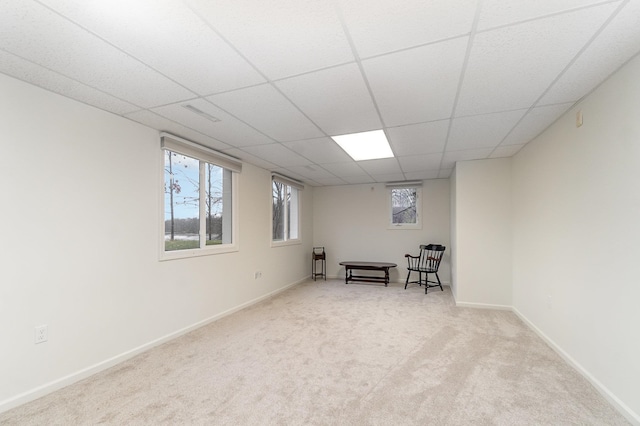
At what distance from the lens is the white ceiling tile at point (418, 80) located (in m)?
1.71

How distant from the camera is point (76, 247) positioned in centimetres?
231

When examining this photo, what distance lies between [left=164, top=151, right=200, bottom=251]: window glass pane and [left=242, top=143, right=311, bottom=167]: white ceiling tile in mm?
767

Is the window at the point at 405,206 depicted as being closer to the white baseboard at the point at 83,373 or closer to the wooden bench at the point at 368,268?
the wooden bench at the point at 368,268

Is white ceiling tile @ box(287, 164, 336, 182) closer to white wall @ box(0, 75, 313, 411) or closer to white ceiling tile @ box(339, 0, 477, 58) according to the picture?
white wall @ box(0, 75, 313, 411)

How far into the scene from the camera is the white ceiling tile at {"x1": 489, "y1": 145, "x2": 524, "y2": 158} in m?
3.67

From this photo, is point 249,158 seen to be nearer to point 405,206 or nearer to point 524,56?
point 524,56

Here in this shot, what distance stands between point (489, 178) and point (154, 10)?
4.44 m

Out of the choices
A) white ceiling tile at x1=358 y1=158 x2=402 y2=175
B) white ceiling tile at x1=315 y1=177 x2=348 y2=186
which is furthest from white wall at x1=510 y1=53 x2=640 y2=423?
white ceiling tile at x1=315 y1=177 x2=348 y2=186

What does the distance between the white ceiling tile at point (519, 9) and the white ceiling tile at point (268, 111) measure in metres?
→ 1.38

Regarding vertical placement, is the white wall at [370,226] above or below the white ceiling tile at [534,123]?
below

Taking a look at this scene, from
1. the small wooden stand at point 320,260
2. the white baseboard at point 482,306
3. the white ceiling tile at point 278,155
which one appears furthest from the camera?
the small wooden stand at point 320,260

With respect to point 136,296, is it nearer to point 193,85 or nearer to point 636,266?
point 193,85

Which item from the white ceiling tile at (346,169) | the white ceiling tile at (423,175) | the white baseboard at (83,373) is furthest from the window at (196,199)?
the white ceiling tile at (423,175)

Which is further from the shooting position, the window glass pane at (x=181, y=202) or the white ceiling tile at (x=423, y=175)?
the white ceiling tile at (x=423, y=175)
